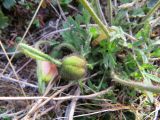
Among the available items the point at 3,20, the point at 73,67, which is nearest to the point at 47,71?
the point at 73,67

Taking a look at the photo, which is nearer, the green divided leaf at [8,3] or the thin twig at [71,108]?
the thin twig at [71,108]

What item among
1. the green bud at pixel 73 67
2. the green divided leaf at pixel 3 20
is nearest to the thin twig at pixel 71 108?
the green bud at pixel 73 67

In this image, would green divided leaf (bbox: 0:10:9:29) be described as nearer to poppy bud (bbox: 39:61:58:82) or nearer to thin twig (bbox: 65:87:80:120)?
poppy bud (bbox: 39:61:58:82)

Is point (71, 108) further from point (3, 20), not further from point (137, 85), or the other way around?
point (3, 20)

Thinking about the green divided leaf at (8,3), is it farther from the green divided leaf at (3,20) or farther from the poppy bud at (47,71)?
Answer: the poppy bud at (47,71)

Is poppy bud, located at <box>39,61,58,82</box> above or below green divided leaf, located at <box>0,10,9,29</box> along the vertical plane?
below

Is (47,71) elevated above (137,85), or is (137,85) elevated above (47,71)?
(47,71)

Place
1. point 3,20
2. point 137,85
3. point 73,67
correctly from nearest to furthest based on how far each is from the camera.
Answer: point 137,85 → point 73,67 → point 3,20

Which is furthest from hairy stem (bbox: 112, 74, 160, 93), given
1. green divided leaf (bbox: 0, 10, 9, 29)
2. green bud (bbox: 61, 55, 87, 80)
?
green divided leaf (bbox: 0, 10, 9, 29)

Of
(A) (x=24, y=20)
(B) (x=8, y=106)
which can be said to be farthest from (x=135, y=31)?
(B) (x=8, y=106)
